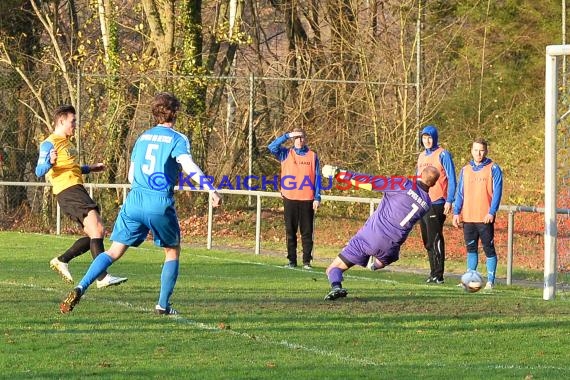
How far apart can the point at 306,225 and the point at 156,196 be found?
276 inches

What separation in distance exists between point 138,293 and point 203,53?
1534 centimetres

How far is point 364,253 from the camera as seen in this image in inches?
498

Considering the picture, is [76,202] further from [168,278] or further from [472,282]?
[472,282]

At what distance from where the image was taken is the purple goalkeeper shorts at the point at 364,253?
41.2 ft

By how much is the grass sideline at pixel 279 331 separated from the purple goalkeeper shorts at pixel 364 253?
0.46 m

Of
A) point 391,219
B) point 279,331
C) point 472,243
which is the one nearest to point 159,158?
point 279,331

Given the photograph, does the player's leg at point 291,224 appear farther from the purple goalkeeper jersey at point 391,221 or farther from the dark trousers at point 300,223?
the purple goalkeeper jersey at point 391,221

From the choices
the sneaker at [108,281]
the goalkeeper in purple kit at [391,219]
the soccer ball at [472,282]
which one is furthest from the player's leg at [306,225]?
the soccer ball at [472,282]

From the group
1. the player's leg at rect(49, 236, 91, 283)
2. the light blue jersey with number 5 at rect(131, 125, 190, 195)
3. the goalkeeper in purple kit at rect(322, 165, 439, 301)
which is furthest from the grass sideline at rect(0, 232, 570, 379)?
the light blue jersey with number 5 at rect(131, 125, 190, 195)

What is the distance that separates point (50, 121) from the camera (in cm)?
2873

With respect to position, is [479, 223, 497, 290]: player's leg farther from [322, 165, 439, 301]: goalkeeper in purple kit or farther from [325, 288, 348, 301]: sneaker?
[325, 288, 348, 301]: sneaker

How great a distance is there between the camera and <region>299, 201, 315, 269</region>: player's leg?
59.0 ft

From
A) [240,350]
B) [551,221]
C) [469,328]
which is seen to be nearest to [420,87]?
[551,221]

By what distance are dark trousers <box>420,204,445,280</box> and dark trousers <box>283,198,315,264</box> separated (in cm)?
231
